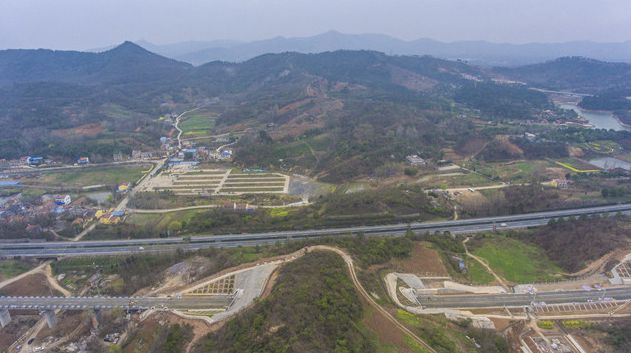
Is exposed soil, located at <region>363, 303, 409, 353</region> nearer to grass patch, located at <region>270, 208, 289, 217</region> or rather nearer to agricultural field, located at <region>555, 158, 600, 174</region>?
grass patch, located at <region>270, 208, 289, 217</region>

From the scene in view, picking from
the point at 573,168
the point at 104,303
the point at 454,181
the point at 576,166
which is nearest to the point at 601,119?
the point at 576,166

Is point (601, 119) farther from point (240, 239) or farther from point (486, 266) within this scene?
point (240, 239)

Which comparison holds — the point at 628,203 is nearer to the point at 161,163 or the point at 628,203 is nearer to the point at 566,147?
the point at 566,147

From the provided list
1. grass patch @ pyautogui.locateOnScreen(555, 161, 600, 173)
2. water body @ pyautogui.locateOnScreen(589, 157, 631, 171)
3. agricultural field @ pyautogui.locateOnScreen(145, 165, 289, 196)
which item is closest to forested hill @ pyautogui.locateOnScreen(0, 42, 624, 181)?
agricultural field @ pyautogui.locateOnScreen(145, 165, 289, 196)

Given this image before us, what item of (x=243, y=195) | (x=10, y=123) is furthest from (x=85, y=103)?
(x=243, y=195)

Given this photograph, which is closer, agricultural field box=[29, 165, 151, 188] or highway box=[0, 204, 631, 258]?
highway box=[0, 204, 631, 258]

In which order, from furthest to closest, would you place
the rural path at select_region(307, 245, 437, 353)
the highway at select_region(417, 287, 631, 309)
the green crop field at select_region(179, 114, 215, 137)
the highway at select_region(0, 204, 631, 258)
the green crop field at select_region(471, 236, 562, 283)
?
the green crop field at select_region(179, 114, 215, 137)
the highway at select_region(0, 204, 631, 258)
the green crop field at select_region(471, 236, 562, 283)
the highway at select_region(417, 287, 631, 309)
the rural path at select_region(307, 245, 437, 353)
